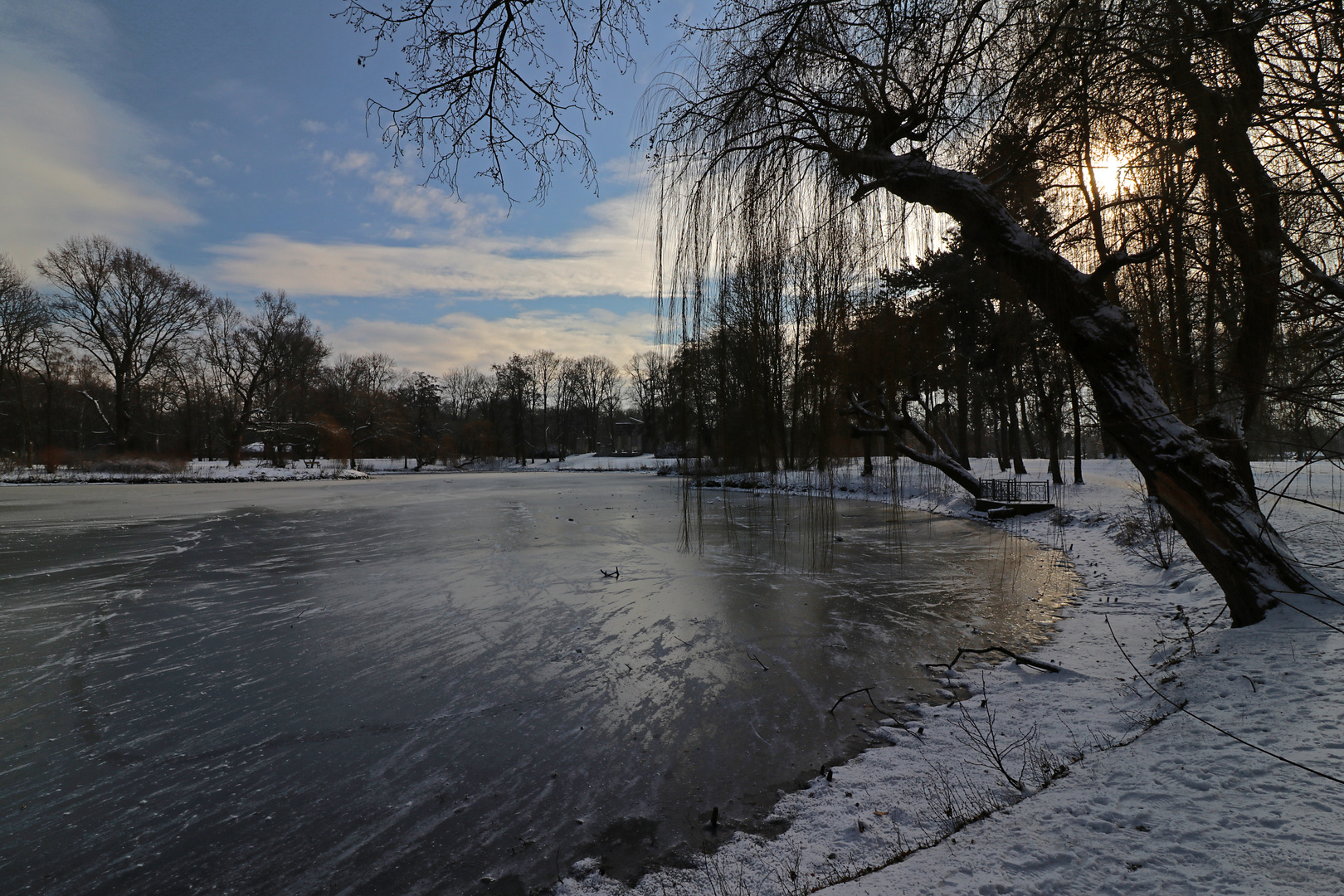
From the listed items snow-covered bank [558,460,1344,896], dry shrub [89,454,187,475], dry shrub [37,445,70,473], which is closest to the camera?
snow-covered bank [558,460,1344,896]

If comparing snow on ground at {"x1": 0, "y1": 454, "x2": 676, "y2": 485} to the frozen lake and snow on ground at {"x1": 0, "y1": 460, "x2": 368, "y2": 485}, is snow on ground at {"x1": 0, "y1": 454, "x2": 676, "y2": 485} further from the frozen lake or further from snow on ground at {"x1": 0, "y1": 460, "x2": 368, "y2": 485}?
the frozen lake

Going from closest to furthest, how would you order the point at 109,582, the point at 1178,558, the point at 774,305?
1. the point at 774,305
2. the point at 1178,558
3. the point at 109,582

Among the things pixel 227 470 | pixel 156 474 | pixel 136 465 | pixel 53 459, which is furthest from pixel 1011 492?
pixel 53 459

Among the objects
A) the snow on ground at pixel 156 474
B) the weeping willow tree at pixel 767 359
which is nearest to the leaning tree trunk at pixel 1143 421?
the weeping willow tree at pixel 767 359

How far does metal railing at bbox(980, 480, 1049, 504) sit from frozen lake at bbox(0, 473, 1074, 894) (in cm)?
617

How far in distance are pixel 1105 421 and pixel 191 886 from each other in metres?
6.19

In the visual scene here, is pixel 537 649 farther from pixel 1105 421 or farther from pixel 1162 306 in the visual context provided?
pixel 1162 306

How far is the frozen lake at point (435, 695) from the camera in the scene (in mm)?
3230

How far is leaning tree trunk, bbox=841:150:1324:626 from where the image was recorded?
4.03 m

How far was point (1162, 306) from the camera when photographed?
4.39 meters

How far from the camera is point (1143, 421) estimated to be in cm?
418

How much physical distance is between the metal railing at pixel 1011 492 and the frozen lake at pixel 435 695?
617 cm

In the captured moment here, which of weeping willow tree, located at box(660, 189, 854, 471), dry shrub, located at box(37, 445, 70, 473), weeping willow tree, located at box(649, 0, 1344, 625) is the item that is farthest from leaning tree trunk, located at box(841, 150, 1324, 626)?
dry shrub, located at box(37, 445, 70, 473)

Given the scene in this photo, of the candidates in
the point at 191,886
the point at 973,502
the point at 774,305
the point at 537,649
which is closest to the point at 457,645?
the point at 537,649
